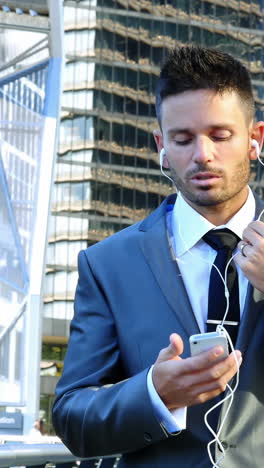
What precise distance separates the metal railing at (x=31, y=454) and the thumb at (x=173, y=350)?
275cm

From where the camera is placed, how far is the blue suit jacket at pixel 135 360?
8.26 feet

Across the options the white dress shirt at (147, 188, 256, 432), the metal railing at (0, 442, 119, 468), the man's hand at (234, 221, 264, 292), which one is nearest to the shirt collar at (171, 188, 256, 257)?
the white dress shirt at (147, 188, 256, 432)

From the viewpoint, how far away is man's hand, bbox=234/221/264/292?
255 cm

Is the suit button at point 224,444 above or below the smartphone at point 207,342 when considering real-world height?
below

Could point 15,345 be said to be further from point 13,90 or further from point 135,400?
point 135,400

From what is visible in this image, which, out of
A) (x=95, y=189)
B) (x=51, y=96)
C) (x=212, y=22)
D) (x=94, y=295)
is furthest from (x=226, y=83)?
(x=212, y=22)

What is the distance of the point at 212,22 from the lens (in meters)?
67.6

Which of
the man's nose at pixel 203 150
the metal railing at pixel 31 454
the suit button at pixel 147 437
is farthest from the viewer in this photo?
the metal railing at pixel 31 454

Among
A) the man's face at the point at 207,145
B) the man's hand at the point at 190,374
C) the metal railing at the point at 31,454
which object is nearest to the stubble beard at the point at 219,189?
the man's face at the point at 207,145

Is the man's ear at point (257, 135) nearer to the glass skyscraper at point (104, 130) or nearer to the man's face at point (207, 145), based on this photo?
the man's face at point (207, 145)

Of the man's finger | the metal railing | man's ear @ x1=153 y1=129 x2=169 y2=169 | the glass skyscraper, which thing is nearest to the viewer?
the man's finger

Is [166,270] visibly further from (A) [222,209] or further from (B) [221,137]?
(B) [221,137]

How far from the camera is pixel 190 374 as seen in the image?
2359 millimetres

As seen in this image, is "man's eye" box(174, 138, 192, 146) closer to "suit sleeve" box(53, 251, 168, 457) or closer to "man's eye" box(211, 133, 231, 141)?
"man's eye" box(211, 133, 231, 141)
